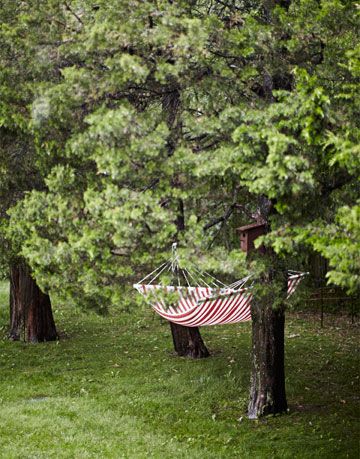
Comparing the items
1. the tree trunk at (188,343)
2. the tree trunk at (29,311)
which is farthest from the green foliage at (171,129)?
the tree trunk at (29,311)

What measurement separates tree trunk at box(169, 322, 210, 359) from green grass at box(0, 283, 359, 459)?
0.25 metres

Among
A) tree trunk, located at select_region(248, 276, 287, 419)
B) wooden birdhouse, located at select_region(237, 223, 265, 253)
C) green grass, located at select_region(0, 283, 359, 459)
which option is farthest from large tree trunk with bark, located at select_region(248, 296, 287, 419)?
wooden birdhouse, located at select_region(237, 223, 265, 253)

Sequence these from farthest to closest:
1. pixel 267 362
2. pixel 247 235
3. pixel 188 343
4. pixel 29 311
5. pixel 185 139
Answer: pixel 29 311, pixel 188 343, pixel 267 362, pixel 185 139, pixel 247 235

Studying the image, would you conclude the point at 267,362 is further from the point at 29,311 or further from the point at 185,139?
the point at 29,311

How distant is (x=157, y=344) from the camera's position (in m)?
15.5

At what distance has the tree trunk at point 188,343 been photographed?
1380 cm

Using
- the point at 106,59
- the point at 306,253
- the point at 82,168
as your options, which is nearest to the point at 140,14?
the point at 106,59

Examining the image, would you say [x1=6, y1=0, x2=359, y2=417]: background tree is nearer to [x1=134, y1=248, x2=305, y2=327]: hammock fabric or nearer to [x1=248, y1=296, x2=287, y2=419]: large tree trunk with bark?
[x1=134, y1=248, x2=305, y2=327]: hammock fabric

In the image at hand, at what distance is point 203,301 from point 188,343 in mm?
5596

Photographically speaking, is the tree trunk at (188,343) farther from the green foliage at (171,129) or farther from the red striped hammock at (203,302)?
the green foliage at (171,129)

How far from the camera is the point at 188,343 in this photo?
13.9m

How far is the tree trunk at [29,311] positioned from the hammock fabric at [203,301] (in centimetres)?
655

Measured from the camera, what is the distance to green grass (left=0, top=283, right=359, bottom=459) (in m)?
9.05

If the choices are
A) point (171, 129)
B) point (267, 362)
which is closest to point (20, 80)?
point (171, 129)
